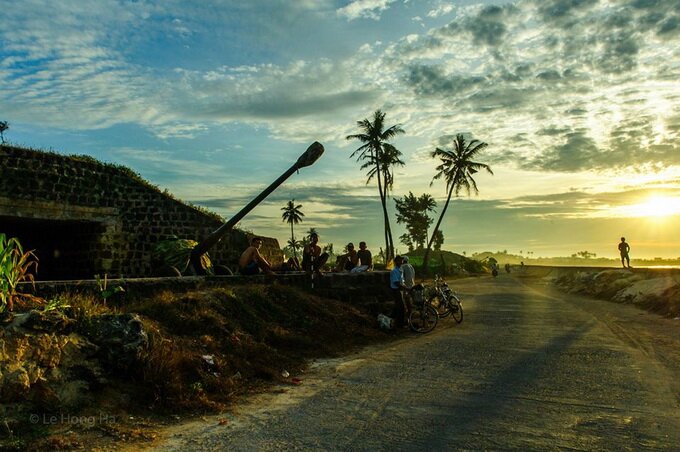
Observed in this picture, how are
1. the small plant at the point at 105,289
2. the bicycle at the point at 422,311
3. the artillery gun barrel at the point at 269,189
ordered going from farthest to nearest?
1. the artillery gun barrel at the point at 269,189
2. the bicycle at the point at 422,311
3. the small plant at the point at 105,289

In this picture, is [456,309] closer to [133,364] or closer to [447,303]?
[447,303]

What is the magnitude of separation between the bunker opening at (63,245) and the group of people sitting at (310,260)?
19.6ft

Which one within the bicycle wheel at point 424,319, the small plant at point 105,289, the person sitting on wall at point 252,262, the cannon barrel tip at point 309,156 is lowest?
the bicycle wheel at point 424,319

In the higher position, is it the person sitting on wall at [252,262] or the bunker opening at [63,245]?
the bunker opening at [63,245]

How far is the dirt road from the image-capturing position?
443 cm

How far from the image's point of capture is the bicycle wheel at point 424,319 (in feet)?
37.8

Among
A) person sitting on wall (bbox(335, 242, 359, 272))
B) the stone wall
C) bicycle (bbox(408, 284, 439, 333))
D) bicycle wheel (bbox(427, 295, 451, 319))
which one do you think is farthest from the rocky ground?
the stone wall

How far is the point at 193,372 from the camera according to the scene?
597 cm

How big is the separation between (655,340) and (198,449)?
9.83m

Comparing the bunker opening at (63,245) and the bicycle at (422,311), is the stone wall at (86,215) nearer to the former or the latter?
the bunker opening at (63,245)

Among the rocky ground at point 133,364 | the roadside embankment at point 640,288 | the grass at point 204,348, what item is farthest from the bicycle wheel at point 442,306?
the roadside embankment at point 640,288

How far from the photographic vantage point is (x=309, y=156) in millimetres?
12461

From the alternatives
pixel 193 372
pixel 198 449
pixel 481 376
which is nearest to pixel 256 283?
pixel 193 372

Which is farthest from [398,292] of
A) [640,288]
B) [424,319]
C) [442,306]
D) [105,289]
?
[640,288]
